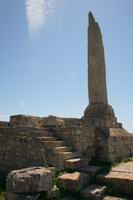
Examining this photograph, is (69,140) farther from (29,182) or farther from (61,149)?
(29,182)

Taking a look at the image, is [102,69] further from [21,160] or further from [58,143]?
[21,160]

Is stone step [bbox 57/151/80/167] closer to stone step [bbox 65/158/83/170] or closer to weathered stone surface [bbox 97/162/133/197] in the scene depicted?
stone step [bbox 65/158/83/170]

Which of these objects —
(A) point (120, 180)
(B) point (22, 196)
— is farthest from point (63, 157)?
(B) point (22, 196)

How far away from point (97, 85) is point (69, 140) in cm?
399

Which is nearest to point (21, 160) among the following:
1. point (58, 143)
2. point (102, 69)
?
point (58, 143)

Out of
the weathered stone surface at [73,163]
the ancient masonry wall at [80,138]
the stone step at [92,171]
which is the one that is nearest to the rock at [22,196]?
the weathered stone surface at [73,163]

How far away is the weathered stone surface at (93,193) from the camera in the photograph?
6.09 metres

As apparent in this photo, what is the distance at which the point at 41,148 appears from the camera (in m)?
7.96

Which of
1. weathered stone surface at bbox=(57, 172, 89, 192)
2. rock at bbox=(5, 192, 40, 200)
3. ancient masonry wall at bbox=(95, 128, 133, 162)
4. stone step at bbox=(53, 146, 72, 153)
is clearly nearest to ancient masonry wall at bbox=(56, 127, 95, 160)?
ancient masonry wall at bbox=(95, 128, 133, 162)

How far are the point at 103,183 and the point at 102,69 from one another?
654 cm

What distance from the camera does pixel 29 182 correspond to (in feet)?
19.0

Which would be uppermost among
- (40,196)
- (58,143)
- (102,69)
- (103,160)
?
(102,69)

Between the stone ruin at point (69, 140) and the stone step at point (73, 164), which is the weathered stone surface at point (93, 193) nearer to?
the stone step at point (73, 164)

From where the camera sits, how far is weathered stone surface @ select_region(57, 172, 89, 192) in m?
6.39
